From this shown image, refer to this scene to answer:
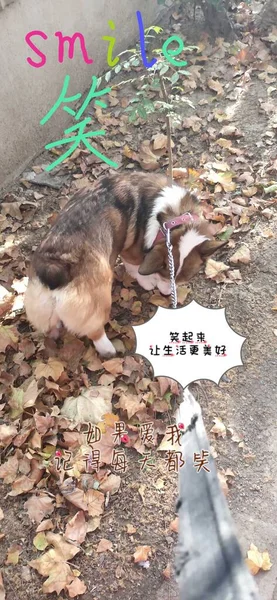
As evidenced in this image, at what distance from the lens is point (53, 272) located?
255 centimetres

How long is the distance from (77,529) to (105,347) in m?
1.07

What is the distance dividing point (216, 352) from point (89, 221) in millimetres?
1224

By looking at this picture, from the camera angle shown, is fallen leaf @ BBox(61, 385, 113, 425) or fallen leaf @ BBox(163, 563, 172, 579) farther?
fallen leaf @ BBox(61, 385, 113, 425)

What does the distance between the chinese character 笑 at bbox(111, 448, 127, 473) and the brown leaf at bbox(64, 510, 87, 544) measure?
308 mm

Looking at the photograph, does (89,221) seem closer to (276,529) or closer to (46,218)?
(46,218)

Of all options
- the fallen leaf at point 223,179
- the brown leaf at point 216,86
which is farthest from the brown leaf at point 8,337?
the brown leaf at point 216,86

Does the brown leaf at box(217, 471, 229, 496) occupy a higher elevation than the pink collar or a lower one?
lower

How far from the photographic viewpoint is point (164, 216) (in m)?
2.98

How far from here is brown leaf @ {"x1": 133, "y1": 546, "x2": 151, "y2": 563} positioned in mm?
2326

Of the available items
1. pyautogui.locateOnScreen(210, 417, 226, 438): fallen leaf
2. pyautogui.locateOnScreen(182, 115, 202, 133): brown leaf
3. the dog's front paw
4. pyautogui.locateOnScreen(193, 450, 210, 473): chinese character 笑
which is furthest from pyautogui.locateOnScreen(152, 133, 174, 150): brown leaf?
pyautogui.locateOnScreen(193, 450, 210, 473): chinese character 笑

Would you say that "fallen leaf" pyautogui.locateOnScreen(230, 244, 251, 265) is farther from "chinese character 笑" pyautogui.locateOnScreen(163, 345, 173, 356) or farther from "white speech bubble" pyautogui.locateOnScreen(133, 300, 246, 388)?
"chinese character 笑" pyautogui.locateOnScreen(163, 345, 173, 356)

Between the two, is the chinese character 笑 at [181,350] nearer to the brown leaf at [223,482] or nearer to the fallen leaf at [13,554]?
the brown leaf at [223,482]

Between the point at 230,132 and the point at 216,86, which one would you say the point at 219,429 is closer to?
the point at 230,132

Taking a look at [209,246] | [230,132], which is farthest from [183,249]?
[230,132]
